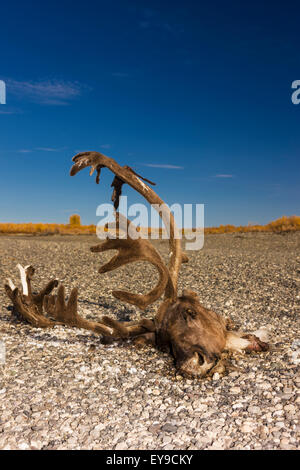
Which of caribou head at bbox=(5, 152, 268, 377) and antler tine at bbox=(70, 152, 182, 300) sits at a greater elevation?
antler tine at bbox=(70, 152, 182, 300)

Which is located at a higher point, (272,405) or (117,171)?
(117,171)

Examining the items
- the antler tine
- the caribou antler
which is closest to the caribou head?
the antler tine

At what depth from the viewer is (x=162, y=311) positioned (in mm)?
5445

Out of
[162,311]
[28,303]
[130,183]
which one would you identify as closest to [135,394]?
[162,311]

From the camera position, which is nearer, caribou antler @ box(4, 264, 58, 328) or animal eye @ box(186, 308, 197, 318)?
animal eye @ box(186, 308, 197, 318)

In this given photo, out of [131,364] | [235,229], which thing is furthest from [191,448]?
[235,229]

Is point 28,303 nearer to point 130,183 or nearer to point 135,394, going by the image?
point 135,394

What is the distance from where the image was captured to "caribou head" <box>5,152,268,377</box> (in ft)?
16.5

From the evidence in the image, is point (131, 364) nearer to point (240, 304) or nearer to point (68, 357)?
point (68, 357)

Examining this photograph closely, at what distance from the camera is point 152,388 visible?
4844 millimetres

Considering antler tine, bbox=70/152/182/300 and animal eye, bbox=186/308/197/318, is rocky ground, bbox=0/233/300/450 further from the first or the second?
antler tine, bbox=70/152/182/300

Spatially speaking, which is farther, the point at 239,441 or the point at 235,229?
the point at 235,229

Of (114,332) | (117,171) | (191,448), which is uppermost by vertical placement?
(117,171)

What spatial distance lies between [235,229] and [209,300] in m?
24.3
